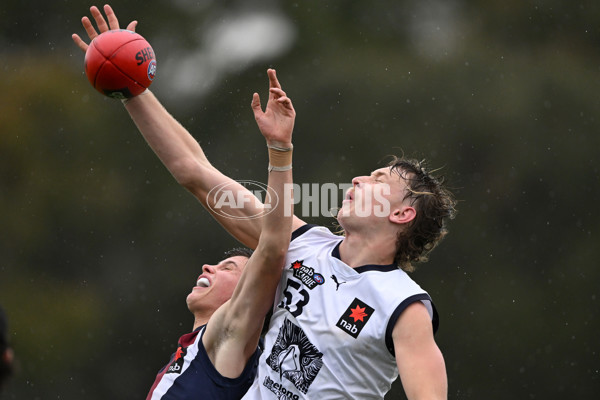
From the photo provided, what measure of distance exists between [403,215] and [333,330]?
657 millimetres

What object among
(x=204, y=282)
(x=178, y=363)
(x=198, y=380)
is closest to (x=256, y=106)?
(x=198, y=380)

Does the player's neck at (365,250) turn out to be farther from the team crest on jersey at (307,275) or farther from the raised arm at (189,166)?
the raised arm at (189,166)

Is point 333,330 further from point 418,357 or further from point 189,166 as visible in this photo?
point 189,166

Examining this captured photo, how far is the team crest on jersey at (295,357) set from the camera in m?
3.83

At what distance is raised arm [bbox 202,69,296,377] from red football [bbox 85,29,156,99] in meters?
0.86

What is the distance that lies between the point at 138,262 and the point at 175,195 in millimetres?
1091

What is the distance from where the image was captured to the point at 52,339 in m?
13.5

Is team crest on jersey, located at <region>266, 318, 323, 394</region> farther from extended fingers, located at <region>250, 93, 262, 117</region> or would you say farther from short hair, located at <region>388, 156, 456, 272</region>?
extended fingers, located at <region>250, 93, 262, 117</region>

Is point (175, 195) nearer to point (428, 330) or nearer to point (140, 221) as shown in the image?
point (140, 221)

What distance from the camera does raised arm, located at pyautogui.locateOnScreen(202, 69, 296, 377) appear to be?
3.73m

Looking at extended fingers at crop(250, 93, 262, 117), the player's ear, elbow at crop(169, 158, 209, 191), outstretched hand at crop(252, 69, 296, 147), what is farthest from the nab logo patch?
elbow at crop(169, 158, 209, 191)

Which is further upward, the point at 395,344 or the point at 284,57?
the point at 395,344

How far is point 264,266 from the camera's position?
394cm

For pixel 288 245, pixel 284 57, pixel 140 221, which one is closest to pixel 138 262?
pixel 140 221
